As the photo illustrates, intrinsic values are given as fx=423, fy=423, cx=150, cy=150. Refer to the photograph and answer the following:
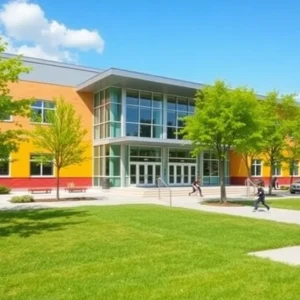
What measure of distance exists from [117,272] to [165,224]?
6782mm

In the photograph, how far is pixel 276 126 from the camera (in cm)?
3434

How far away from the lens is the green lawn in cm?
649

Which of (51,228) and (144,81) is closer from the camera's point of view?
(51,228)

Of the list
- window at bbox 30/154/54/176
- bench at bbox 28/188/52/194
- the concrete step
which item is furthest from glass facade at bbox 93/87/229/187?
bench at bbox 28/188/52/194

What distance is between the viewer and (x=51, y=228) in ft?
43.2

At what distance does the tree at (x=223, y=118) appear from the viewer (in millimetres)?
23938

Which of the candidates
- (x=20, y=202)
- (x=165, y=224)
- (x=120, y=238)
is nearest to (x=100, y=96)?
(x=20, y=202)

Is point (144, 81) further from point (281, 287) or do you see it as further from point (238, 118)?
point (281, 287)

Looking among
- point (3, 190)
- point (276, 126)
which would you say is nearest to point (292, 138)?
point (276, 126)

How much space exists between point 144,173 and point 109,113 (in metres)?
6.27

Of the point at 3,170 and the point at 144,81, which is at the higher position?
the point at 144,81

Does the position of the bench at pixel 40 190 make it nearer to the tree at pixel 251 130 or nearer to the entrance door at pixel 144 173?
the entrance door at pixel 144 173

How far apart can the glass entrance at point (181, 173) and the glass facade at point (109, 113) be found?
22.9 feet

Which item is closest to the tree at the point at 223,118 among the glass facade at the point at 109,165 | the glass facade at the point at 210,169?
the glass facade at the point at 109,165
